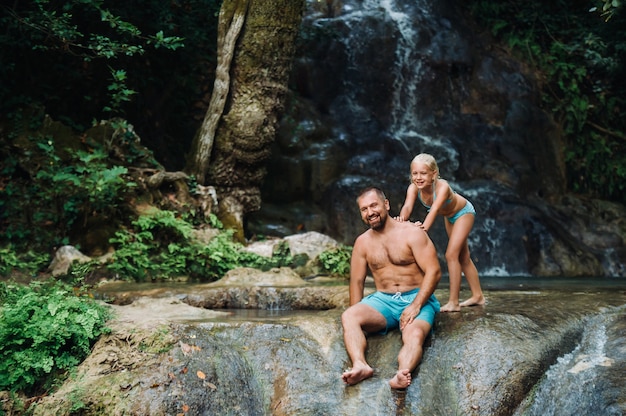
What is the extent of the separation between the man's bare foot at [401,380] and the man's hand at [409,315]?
0.46m

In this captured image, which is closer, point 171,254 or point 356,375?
point 356,375

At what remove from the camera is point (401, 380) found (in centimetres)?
397

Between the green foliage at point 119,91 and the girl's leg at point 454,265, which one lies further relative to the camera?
the green foliage at point 119,91

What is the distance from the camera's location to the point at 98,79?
1063 centimetres

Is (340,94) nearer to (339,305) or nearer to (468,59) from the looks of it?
(468,59)

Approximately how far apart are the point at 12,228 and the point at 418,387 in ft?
20.9

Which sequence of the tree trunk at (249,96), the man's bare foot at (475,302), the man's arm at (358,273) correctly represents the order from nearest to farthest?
the man's arm at (358,273), the man's bare foot at (475,302), the tree trunk at (249,96)

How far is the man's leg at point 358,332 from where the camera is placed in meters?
4.07

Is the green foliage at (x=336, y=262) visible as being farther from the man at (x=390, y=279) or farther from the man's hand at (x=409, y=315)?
the man's hand at (x=409, y=315)

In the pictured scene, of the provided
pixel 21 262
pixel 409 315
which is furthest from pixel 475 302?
pixel 21 262

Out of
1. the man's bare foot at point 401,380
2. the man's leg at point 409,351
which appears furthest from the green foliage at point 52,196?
the man's bare foot at point 401,380

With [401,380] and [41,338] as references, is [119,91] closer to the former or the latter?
[41,338]

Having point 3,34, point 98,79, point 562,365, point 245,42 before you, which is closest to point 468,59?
point 245,42

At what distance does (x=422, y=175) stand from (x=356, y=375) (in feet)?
6.07
